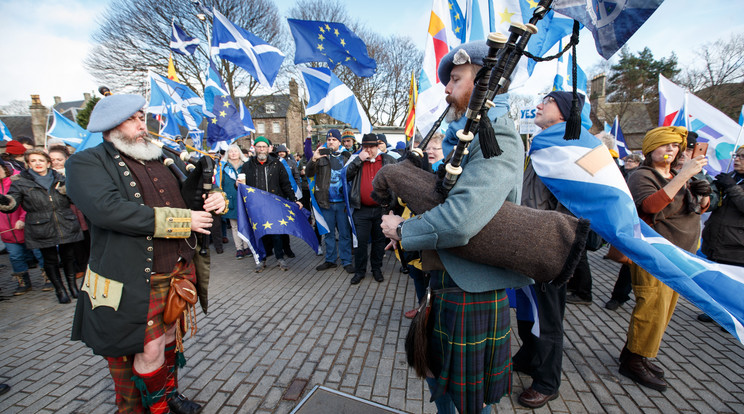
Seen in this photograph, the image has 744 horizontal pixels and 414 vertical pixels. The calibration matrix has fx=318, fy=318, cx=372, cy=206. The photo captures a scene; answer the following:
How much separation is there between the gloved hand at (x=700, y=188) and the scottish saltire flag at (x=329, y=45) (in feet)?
13.9

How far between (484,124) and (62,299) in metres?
6.17

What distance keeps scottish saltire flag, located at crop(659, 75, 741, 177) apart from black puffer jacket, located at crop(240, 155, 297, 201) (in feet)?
19.8

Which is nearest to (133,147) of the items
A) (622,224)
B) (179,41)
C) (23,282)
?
(622,224)

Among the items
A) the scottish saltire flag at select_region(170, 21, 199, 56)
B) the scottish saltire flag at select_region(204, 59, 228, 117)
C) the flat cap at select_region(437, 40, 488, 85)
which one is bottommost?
the flat cap at select_region(437, 40, 488, 85)

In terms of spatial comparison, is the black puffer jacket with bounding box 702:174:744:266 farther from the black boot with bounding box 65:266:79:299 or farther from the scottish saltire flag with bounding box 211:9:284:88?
the black boot with bounding box 65:266:79:299

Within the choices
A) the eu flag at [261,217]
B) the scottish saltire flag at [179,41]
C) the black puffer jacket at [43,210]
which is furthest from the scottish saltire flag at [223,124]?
the scottish saltire flag at [179,41]

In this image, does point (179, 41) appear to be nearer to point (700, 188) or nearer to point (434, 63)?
point (434, 63)

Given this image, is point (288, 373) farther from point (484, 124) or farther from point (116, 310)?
point (484, 124)

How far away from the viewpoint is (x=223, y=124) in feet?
17.7

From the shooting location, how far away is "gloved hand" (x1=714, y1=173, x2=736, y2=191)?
3.46 metres

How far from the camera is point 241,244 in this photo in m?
6.68

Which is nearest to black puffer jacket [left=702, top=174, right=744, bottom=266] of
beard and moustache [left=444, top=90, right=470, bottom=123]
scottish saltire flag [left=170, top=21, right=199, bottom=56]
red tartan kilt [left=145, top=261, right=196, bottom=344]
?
beard and moustache [left=444, top=90, right=470, bottom=123]

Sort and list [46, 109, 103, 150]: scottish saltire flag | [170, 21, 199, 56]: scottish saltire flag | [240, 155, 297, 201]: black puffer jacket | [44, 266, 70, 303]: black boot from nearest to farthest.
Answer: [44, 266, 70, 303]: black boot → [240, 155, 297, 201]: black puffer jacket → [46, 109, 103, 150]: scottish saltire flag → [170, 21, 199, 56]: scottish saltire flag

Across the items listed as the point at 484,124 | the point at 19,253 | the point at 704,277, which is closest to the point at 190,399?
the point at 484,124
